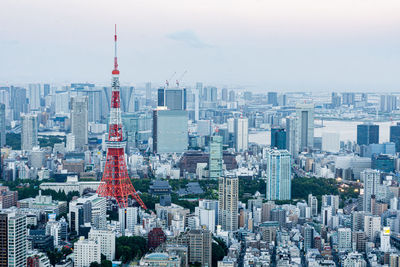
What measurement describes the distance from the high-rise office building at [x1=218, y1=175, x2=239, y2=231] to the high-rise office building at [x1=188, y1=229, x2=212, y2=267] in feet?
7.21

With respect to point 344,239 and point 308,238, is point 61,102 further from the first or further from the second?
point 344,239

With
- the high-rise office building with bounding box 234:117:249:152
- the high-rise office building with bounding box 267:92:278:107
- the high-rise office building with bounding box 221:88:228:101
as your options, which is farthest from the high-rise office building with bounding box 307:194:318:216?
the high-rise office building with bounding box 267:92:278:107

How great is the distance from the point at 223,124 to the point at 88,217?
57.7 feet

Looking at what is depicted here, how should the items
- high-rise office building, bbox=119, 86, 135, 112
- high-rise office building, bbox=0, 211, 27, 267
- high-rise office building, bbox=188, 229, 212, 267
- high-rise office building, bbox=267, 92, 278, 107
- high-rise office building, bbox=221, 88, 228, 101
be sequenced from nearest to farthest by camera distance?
high-rise office building, bbox=0, 211, 27, 267 → high-rise office building, bbox=188, 229, 212, 267 → high-rise office building, bbox=119, 86, 135, 112 → high-rise office building, bbox=221, 88, 228, 101 → high-rise office building, bbox=267, 92, 278, 107

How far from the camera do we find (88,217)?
1009 centimetres

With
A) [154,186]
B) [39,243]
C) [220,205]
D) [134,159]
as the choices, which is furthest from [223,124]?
[39,243]

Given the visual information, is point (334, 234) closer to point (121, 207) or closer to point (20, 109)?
point (121, 207)

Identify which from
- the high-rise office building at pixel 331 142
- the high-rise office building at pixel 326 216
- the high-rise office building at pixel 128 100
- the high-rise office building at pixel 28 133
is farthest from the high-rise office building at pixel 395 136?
the high-rise office building at pixel 128 100

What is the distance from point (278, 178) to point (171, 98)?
11.2 m

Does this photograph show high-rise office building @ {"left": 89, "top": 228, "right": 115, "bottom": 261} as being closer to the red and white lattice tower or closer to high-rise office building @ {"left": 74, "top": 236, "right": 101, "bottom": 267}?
high-rise office building @ {"left": 74, "top": 236, "right": 101, "bottom": 267}

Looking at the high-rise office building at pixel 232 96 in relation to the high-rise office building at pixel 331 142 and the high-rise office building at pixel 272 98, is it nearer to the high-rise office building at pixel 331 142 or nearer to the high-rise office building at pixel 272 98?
the high-rise office building at pixel 272 98

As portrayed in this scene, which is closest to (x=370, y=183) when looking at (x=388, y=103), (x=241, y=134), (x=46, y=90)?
(x=241, y=134)

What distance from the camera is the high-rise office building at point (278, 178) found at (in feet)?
43.4

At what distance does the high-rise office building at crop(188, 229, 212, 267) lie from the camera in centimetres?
823
